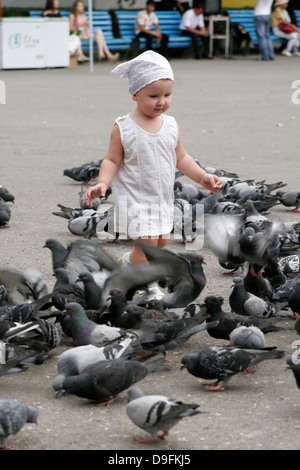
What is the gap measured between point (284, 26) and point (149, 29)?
3.83 metres

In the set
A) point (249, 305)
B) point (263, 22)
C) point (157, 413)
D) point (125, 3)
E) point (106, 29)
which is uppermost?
A: point (157, 413)

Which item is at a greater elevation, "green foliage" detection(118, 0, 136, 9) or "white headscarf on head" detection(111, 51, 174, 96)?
"white headscarf on head" detection(111, 51, 174, 96)

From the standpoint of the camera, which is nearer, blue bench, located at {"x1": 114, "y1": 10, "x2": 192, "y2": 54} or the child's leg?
the child's leg

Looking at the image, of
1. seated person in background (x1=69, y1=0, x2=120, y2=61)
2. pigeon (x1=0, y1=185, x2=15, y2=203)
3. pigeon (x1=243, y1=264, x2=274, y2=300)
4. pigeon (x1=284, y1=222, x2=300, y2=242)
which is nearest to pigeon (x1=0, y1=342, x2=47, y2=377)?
pigeon (x1=243, y1=264, x2=274, y2=300)

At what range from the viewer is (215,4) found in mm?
24359

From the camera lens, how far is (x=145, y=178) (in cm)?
512

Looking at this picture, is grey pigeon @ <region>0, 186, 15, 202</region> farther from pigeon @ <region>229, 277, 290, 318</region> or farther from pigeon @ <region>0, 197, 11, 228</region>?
pigeon @ <region>229, 277, 290, 318</region>

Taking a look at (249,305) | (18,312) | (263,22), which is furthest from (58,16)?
(18,312)

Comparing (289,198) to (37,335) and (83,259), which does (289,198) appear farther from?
(37,335)

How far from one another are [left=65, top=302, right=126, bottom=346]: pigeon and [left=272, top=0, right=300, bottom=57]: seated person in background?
19851 millimetres

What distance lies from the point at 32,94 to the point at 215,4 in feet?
34.2

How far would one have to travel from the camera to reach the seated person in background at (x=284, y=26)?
22734 millimetres

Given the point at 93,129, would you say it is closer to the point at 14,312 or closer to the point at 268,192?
the point at 268,192

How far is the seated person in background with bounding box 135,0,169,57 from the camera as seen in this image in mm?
21750
